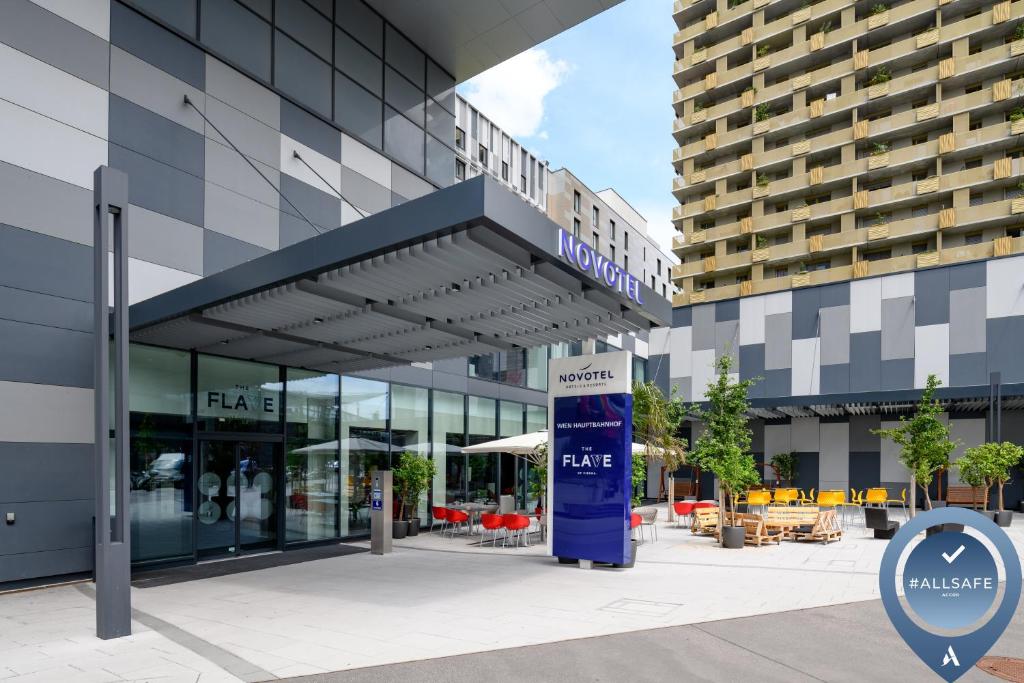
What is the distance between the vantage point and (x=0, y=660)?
693cm

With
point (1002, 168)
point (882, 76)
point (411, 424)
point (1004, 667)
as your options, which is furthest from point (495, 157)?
point (1004, 667)

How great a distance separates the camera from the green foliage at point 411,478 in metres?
Result: 17.7

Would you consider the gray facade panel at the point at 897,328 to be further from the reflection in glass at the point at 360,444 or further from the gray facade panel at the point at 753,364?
the reflection in glass at the point at 360,444

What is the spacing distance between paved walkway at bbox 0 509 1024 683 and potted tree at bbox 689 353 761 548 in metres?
1.99

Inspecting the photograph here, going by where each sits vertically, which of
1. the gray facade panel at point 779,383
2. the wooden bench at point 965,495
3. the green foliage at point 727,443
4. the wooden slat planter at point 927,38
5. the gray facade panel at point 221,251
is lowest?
the wooden bench at point 965,495

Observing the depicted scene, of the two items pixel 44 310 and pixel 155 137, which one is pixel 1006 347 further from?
pixel 44 310

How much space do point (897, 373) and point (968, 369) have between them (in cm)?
237

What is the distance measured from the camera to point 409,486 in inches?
704

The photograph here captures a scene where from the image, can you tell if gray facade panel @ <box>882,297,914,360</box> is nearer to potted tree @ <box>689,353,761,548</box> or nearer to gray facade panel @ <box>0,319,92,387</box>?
potted tree @ <box>689,353,761,548</box>

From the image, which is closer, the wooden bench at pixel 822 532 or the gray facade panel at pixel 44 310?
the gray facade panel at pixel 44 310

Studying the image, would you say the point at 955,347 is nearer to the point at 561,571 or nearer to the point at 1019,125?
the point at 1019,125

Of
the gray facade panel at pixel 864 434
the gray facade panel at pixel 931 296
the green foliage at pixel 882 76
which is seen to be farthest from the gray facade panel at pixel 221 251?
the green foliage at pixel 882 76

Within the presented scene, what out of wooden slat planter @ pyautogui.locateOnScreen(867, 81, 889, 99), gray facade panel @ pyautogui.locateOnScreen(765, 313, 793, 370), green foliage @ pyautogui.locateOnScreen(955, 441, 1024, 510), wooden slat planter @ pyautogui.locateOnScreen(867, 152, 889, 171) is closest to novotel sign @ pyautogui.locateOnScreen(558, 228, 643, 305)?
green foliage @ pyautogui.locateOnScreen(955, 441, 1024, 510)

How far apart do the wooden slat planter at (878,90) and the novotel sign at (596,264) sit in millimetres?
40327
